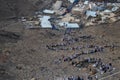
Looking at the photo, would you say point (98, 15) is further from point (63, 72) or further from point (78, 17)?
point (63, 72)

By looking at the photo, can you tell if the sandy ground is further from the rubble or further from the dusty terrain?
the rubble

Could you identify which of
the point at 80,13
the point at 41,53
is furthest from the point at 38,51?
the point at 80,13

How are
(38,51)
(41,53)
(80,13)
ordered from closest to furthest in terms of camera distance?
(41,53) → (38,51) → (80,13)

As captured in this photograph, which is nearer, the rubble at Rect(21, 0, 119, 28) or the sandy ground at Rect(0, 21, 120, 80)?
the sandy ground at Rect(0, 21, 120, 80)

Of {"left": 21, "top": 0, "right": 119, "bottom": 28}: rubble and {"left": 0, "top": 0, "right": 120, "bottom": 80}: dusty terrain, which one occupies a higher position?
{"left": 21, "top": 0, "right": 119, "bottom": 28}: rubble

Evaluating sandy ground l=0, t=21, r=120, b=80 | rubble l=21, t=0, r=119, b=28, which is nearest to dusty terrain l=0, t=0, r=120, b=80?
sandy ground l=0, t=21, r=120, b=80

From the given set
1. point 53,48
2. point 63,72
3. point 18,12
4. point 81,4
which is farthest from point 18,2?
point 63,72

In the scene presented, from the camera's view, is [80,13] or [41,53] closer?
[41,53]

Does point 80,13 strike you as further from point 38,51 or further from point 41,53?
point 41,53
